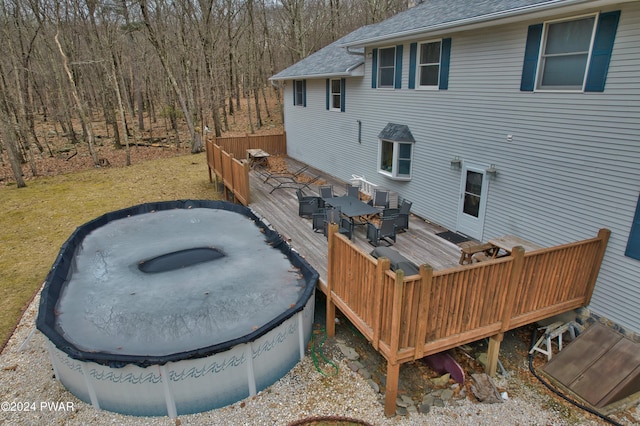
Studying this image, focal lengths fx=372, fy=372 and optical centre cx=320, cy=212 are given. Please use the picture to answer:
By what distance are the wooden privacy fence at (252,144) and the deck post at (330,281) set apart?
11034 mm

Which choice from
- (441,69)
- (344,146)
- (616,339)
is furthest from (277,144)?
(616,339)

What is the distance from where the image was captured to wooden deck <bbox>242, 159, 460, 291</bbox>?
7.47 m

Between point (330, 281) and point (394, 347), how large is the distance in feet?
5.96

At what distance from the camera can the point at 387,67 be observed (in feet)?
34.4

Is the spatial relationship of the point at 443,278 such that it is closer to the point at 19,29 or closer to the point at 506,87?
the point at 506,87

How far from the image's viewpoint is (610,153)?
5602 millimetres

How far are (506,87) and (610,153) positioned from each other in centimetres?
229

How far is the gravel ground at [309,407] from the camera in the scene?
4938mm

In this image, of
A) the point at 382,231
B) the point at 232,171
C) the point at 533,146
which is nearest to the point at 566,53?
the point at 533,146

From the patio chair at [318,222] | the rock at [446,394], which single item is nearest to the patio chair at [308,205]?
the patio chair at [318,222]

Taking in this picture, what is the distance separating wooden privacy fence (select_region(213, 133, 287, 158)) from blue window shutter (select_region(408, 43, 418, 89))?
900 centimetres

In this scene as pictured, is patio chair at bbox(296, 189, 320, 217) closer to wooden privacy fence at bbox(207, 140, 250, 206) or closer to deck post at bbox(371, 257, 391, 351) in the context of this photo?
wooden privacy fence at bbox(207, 140, 250, 206)

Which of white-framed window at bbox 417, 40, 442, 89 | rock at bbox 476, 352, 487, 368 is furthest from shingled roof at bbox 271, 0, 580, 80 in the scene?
rock at bbox 476, 352, 487, 368

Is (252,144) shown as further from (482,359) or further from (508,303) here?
(508,303)
